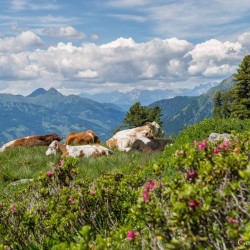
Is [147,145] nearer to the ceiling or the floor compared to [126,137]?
nearer to the ceiling

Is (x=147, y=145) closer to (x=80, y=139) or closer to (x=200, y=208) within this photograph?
(x=80, y=139)

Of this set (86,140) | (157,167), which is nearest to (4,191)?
(157,167)

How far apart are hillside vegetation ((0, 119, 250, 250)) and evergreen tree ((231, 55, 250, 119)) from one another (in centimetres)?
6043

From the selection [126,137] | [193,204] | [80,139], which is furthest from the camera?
[80,139]

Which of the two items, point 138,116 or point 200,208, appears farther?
point 138,116

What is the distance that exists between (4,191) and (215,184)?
10006 millimetres

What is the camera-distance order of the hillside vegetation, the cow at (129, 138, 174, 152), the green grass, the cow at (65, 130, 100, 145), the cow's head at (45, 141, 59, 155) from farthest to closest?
the cow at (65, 130, 100, 145) < the cow at (129, 138, 174, 152) < the cow's head at (45, 141, 59, 155) < the green grass < the hillside vegetation

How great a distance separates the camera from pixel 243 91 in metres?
70.3

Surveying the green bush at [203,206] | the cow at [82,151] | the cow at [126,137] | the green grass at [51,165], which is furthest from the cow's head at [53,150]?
the green bush at [203,206]

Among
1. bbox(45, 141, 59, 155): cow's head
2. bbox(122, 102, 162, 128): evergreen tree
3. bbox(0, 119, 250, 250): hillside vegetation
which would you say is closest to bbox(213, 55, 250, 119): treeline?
bbox(122, 102, 162, 128): evergreen tree

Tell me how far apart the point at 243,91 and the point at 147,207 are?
6991 cm

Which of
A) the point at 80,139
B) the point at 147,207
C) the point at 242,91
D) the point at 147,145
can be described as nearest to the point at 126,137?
the point at 80,139

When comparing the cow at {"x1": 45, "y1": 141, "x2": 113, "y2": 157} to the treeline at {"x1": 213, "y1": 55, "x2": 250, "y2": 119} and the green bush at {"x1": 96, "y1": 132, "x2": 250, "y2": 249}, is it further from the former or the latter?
the treeline at {"x1": 213, "y1": 55, "x2": 250, "y2": 119}

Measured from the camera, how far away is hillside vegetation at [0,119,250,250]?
3600 millimetres
